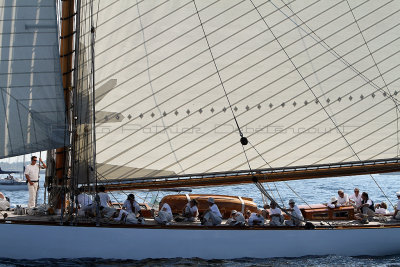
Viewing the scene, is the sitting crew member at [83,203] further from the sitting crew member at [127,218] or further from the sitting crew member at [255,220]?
the sitting crew member at [255,220]

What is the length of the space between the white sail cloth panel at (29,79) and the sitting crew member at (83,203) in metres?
1.27

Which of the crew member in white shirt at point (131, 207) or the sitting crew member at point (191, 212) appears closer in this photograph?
the crew member in white shirt at point (131, 207)

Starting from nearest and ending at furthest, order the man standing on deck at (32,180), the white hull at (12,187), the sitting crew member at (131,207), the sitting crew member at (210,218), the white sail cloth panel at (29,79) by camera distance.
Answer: the white sail cloth panel at (29,79), the sitting crew member at (210,218), the sitting crew member at (131,207), the man standing on deck at (32,180), the white hull at (12,187)

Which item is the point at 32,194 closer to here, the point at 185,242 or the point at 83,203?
the point at 83,203

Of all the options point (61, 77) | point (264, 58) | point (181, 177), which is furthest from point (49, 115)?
point (264, 58)

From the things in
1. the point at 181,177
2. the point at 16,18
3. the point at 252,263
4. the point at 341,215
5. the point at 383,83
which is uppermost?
the point at 16,18

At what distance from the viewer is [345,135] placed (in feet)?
46.6

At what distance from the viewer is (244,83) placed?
13.9 meters

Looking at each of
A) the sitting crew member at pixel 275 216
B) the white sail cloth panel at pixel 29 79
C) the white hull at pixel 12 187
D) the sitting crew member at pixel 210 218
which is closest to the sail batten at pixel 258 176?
the sitting crew member at pixel 275 216

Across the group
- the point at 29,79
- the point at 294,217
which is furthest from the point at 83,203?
the point at 294,217

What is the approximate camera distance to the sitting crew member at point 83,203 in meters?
13.3

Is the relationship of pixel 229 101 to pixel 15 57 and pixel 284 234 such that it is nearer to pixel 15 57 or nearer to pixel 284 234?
pixel 284 234

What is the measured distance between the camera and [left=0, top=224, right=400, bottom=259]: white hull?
12.4 meters

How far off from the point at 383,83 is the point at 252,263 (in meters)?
5.10
